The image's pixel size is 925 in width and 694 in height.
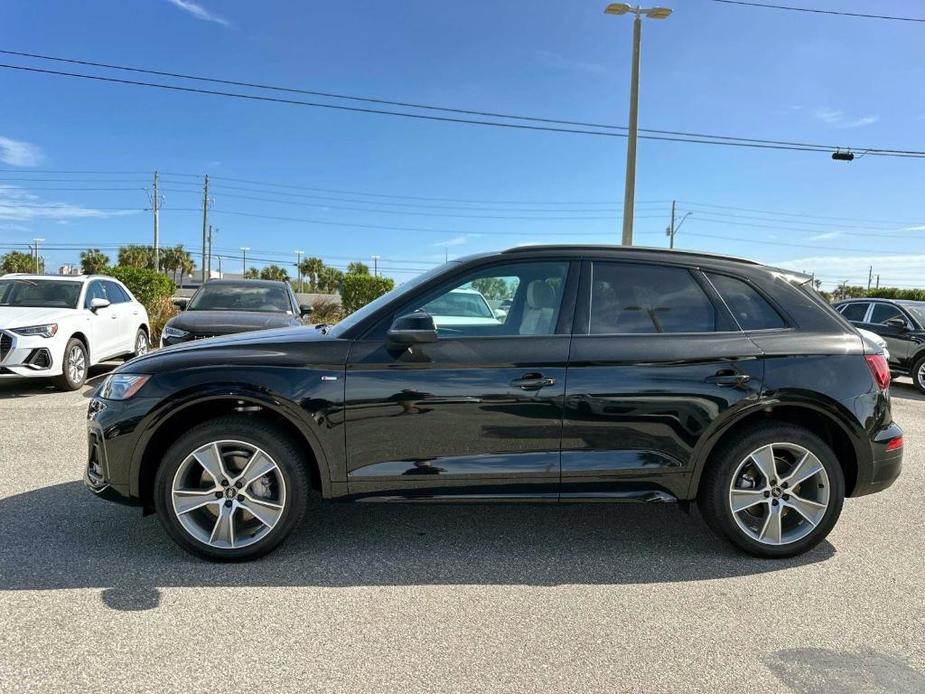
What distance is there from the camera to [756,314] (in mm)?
3670

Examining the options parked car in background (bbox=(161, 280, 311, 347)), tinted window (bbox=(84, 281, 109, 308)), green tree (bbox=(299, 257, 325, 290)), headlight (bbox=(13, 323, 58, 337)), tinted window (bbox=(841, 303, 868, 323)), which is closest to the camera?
headlight (bbox=(13, 323, 58, 337))

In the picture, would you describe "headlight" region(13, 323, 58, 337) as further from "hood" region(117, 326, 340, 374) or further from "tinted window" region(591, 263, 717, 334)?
"tinted window" region(591, 263, 717, 334)

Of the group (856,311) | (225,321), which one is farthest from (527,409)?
(856,311)

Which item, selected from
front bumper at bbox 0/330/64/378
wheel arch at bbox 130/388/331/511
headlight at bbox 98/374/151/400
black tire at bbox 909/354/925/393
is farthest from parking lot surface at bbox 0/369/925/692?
black tire at bbox 909/354/925/393

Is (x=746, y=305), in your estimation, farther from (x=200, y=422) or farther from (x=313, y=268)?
(x=313, y=268)

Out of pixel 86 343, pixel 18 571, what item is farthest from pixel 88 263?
pixel 18 571

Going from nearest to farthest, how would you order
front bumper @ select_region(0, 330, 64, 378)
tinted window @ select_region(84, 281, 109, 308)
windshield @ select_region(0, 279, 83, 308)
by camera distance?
front bumper @ select_region(0, 330, 64, 378) → windshield @ select_region(0, 279, 83, 308) → tinted window @ select_region(84, 281, 109, 308)

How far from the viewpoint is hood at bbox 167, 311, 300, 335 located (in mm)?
8102

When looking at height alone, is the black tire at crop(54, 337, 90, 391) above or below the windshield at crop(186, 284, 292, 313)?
below

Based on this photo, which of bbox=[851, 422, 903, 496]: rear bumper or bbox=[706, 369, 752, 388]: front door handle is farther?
bbox=[851, 422, 903, 496]: rear bumper

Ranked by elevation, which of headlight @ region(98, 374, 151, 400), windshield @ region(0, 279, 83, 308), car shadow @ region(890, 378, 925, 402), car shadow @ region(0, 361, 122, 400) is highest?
windshield @ region(0, 279, 83, 308)

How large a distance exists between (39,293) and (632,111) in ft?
41.6

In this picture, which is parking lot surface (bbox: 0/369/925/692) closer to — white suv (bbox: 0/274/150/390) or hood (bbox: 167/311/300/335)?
hood (bbox: 167/311/300/335)

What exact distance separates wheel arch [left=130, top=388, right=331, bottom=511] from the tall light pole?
12975 millimetres
